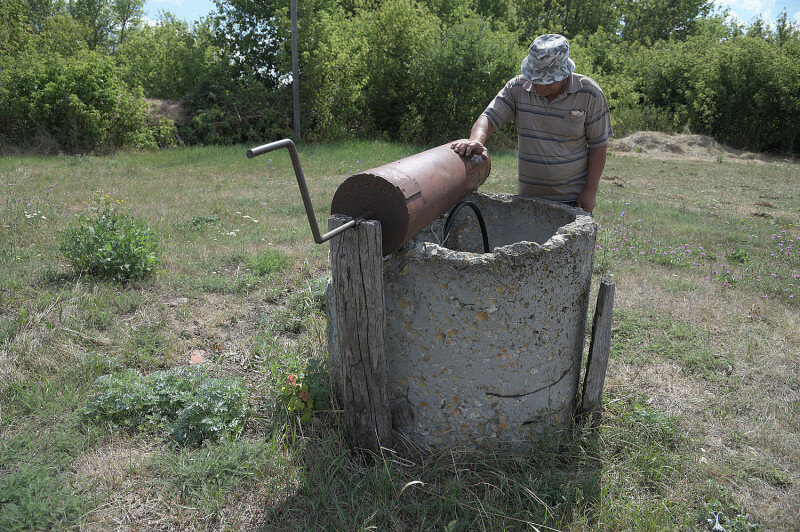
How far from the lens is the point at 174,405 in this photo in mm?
3176

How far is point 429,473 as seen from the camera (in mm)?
2729

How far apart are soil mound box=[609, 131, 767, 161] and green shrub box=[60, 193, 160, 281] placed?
1454 cm

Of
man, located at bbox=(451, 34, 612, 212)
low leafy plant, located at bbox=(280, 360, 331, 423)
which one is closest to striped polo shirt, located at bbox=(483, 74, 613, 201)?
man, located at bbox=(451, 34, 612, 212)

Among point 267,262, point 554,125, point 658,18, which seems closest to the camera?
point 554,125

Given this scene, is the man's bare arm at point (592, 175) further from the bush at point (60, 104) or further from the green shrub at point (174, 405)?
the bush at point (60, 104)

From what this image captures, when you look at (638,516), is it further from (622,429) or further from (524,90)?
(524,90)

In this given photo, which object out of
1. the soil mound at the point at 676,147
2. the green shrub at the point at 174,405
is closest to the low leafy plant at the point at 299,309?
the green shrub at the point at 174,405

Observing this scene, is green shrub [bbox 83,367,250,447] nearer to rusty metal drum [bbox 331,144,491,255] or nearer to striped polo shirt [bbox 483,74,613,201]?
rusty metal drum [bbox 331,144,491,255]

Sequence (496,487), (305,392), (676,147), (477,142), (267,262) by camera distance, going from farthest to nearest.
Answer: (676,147)
(267,262)
(477,142)
(305,392)
(496,487)

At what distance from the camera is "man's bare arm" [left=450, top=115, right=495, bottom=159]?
3162mm

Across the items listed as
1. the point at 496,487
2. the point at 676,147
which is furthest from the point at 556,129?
the point at 676,147

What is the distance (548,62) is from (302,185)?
178cm

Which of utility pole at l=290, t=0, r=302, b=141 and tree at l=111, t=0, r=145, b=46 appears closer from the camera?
utility pole at l=290, t=0, r=302, b=141

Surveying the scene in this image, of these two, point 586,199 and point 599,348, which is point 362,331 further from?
point 586,199
